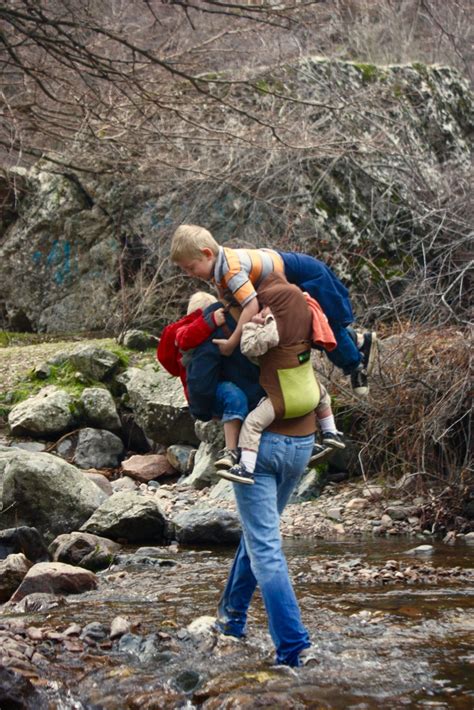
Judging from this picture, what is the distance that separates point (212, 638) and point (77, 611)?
127 centimetres

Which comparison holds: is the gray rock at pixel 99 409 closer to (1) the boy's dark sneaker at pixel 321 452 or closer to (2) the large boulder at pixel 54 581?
(2) the large boulder at pixel 54 581

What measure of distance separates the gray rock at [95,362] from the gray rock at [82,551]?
15.9 ft

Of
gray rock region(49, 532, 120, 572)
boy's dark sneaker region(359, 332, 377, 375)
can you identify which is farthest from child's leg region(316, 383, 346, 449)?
gray rock region(49, 532, 120, 572)

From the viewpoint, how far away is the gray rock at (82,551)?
7.24 metres

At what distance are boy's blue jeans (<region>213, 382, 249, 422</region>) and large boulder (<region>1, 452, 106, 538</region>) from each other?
4434mm

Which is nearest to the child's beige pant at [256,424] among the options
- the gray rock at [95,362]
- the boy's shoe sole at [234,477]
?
the boy's shoe sole at [234,477]

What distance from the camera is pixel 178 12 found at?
391 inches

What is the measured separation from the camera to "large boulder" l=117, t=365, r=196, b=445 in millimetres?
11086

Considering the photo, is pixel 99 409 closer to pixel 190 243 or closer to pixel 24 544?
pixel 24 544

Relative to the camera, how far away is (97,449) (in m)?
11.4

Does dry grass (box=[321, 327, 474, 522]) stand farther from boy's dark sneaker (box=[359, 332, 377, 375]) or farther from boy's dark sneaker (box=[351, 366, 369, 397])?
boy's dark sneaker (box=[351, 366, 369, 397])

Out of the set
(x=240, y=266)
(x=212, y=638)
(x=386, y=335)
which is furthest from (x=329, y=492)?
(x=240, y=266)

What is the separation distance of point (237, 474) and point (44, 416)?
7.92 m

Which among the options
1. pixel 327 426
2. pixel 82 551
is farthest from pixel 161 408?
pixel 327 426
